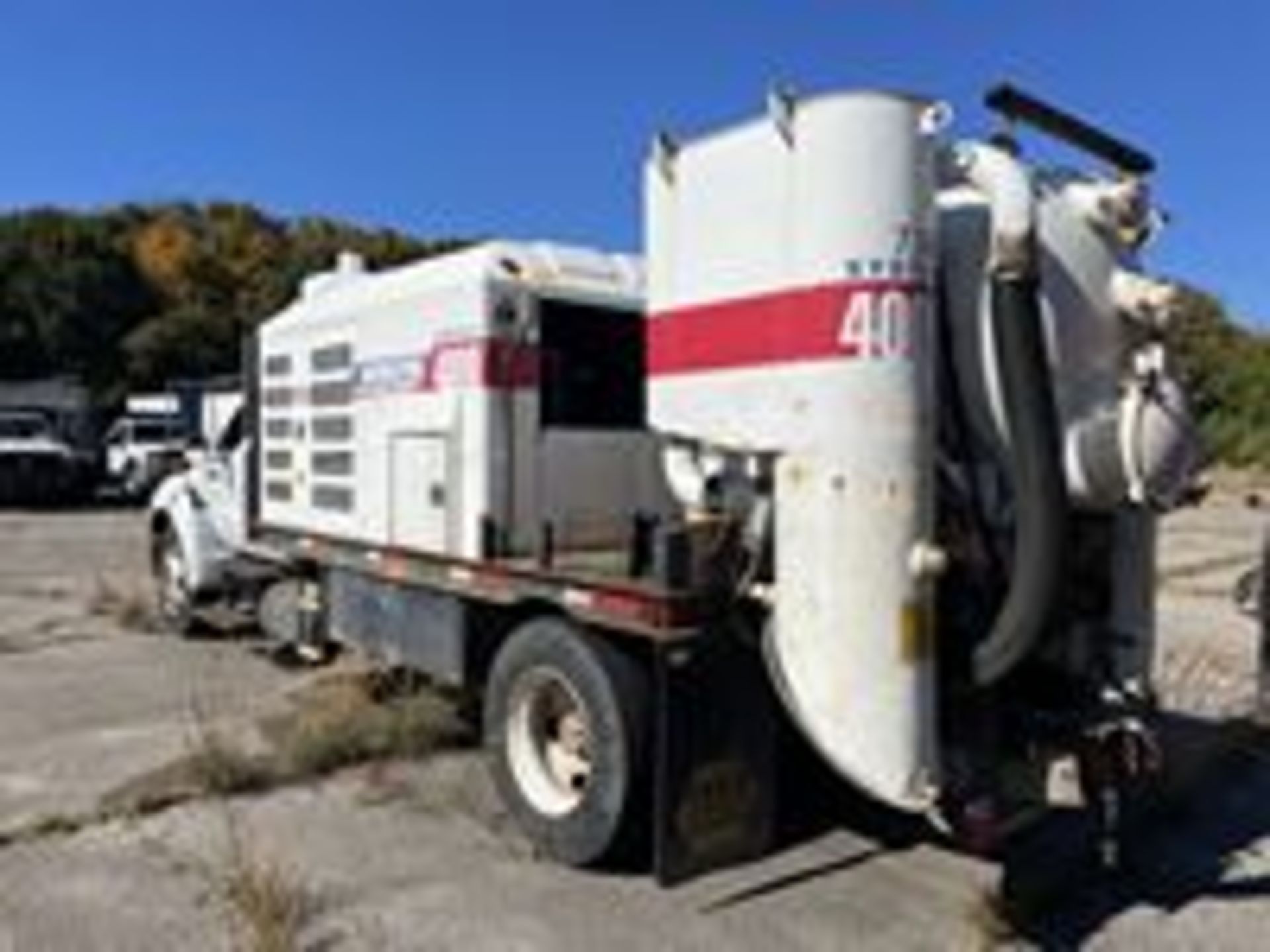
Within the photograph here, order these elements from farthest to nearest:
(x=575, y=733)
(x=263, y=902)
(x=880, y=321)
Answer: (x=575, y=733) → (x=263, y=902) → (x=880, y=321)

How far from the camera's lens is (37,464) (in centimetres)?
3262

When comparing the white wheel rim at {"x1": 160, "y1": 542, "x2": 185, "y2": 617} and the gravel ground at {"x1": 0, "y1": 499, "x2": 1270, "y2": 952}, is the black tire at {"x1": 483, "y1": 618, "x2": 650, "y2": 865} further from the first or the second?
the white wheel rim at {"x1": 160, "y1": 542, "x2": 185, "y2": 617}

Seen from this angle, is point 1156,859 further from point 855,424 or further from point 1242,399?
point 1242,399

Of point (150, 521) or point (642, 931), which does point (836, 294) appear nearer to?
→ point (642, 931)

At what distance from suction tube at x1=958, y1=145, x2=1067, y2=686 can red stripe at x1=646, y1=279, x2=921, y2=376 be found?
355mm

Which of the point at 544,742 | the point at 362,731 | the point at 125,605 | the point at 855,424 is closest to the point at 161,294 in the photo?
the point at 125,605

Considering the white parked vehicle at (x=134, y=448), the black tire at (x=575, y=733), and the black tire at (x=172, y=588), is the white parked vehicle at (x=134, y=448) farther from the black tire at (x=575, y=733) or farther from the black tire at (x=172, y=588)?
the black tire at (x=575, y=733)

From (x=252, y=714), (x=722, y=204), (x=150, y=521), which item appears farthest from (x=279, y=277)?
(x=722, y=204)

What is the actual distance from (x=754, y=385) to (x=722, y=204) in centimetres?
71

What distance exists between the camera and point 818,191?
543 centimetres

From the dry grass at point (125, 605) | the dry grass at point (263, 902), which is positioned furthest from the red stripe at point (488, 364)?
the dry grass at point (125, 605)

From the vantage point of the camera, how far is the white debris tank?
5.35 metres

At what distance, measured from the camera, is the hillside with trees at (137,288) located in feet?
143

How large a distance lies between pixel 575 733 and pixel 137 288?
42593 mm
